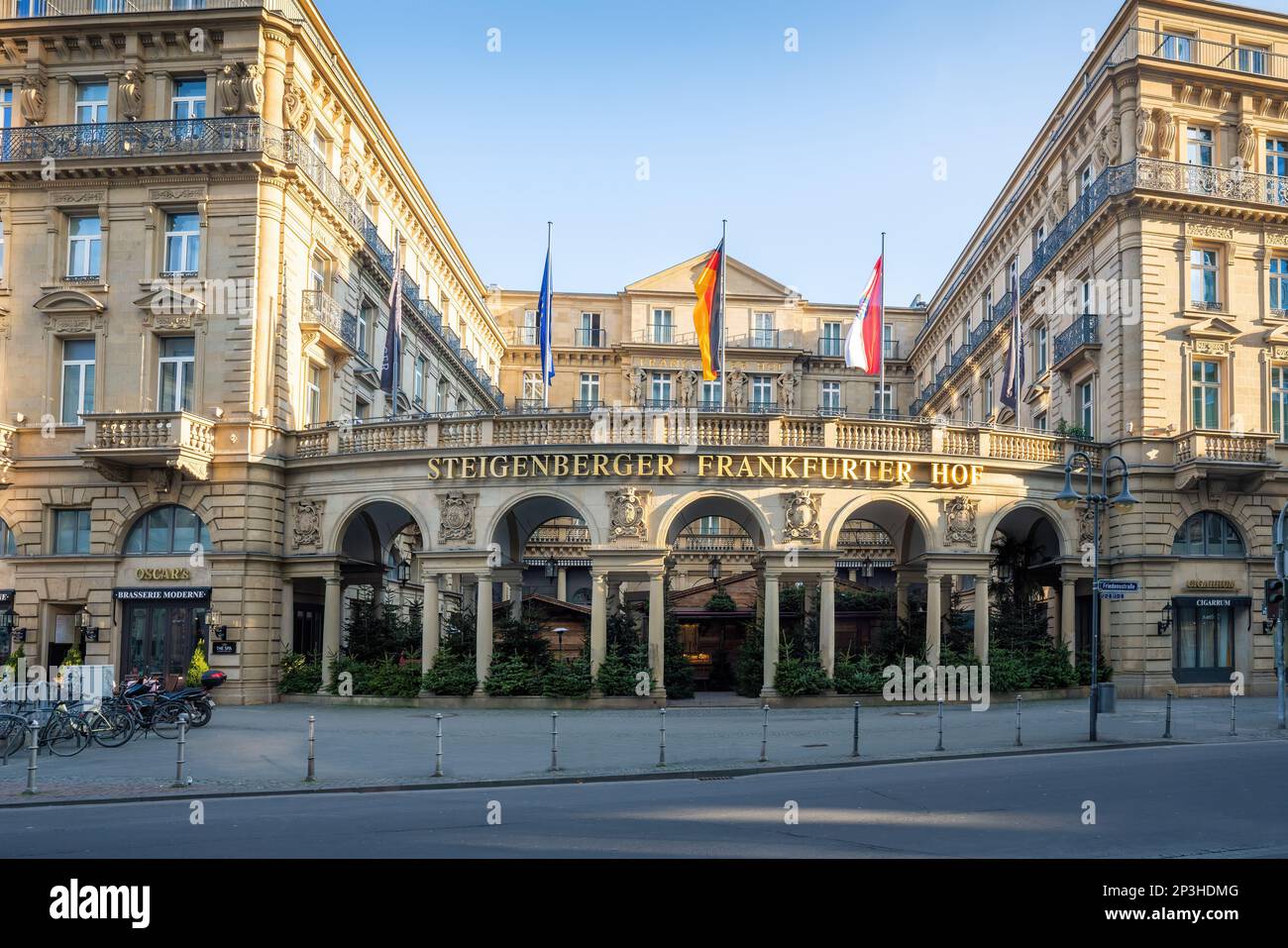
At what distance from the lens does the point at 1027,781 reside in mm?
16984

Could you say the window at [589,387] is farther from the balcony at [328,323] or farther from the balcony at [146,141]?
the balcony at [146,141]

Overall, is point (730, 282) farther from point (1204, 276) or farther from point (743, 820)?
point (743, 820)

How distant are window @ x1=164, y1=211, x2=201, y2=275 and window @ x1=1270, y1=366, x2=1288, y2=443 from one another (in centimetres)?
3465

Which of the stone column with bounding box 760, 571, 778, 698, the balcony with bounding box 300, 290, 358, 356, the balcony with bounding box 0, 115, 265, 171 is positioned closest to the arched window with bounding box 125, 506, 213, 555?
the balcony with bounding box 300, 290, 358, 356

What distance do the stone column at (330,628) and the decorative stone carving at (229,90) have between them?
14.5 meters

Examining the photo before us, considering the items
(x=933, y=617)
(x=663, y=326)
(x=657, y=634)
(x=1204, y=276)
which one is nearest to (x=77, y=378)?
(x=657, y=634)

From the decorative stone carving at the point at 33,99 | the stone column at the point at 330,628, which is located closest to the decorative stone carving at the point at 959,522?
the stone column at the point at 330,628

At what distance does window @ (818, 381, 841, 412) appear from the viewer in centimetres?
7050

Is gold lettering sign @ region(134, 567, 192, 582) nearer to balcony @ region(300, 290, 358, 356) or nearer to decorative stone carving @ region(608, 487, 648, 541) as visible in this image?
balcony @ region(300, 290, 358, 356)

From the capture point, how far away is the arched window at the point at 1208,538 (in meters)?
36.4

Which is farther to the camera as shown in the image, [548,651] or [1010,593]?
[1010,593]
